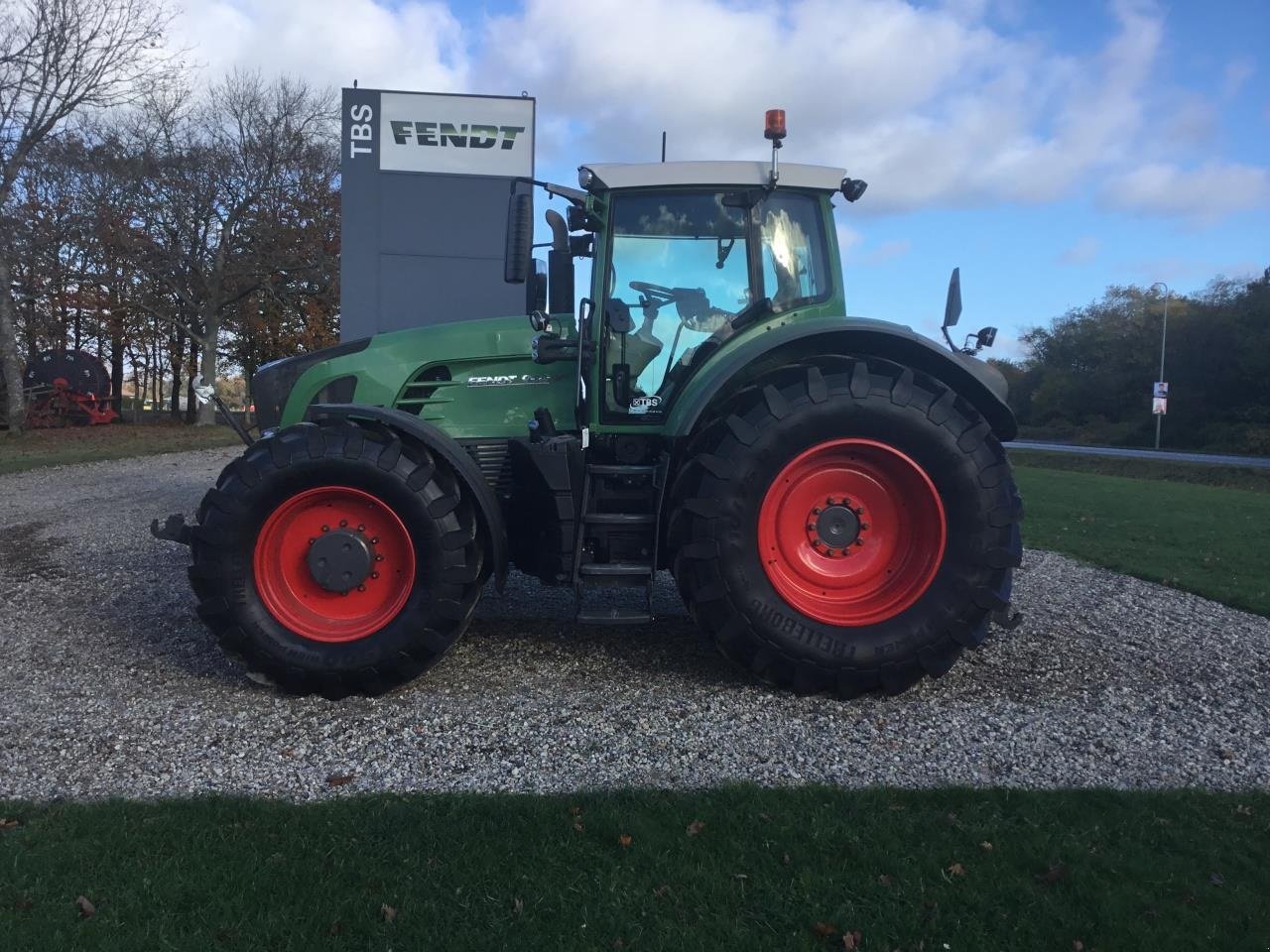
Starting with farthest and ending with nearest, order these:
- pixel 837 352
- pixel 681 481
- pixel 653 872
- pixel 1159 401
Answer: pixel 1159 401
pixel 837 352
pixel 681 481
pixel 653 872

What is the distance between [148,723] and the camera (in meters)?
4.58

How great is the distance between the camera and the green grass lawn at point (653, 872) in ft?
9.46

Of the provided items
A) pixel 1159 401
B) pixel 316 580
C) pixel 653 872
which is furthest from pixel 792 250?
pixel 1159 401

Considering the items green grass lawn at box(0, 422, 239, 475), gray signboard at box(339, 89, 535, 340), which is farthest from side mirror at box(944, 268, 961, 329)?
green grass lawn at box(0, 422, 239, 475)

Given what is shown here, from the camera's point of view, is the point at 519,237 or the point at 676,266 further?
the point at 676,266

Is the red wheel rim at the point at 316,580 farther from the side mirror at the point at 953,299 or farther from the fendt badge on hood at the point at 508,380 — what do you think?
the side mirror at the point at 953,299

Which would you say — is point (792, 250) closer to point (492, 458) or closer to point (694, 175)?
point (694, 175)

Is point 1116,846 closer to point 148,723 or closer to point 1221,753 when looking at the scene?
point 1221,753

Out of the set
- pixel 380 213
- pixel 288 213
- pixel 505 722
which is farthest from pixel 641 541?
pixel 288 213

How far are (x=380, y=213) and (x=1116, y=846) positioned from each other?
27.8ft

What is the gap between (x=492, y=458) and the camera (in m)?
5.67

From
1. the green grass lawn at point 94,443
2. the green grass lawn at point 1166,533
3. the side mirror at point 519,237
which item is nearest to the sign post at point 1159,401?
the green grass lawn at point 1166,533

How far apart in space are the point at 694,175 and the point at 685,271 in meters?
0.50

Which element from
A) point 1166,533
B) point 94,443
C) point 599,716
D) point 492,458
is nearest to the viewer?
point 599,716
